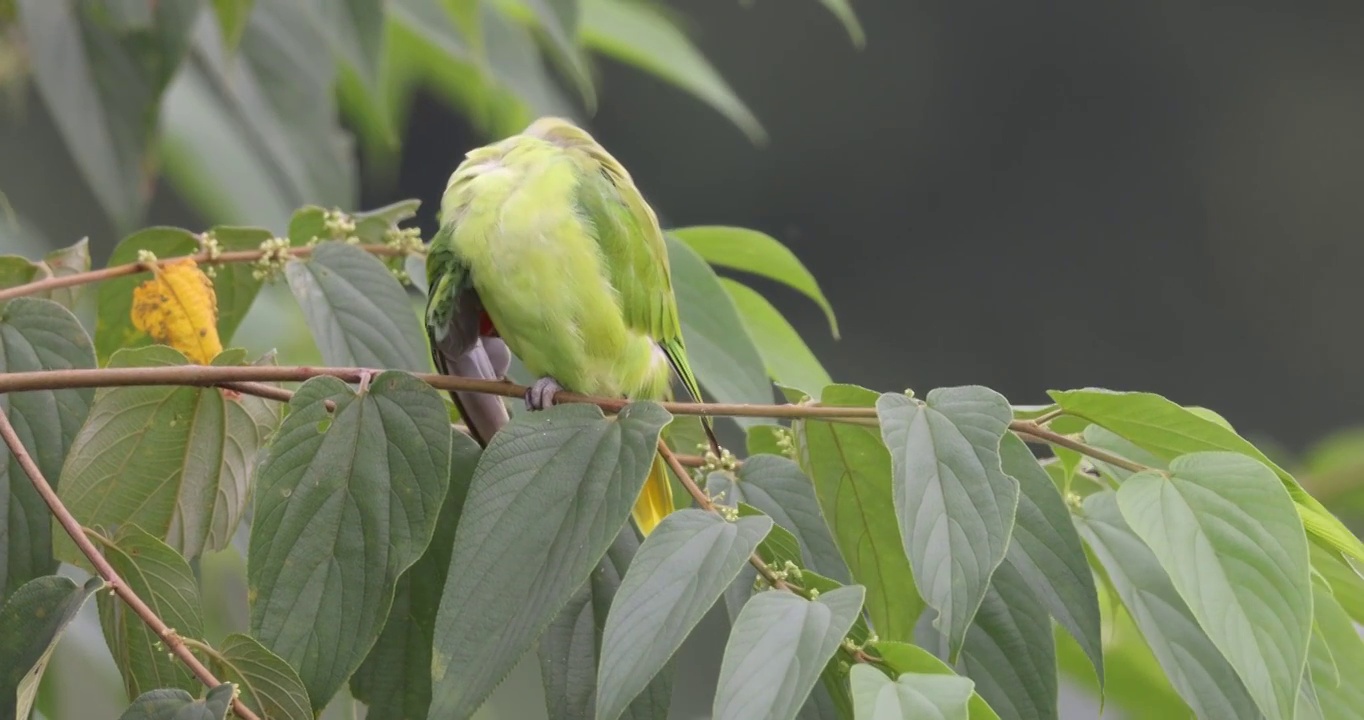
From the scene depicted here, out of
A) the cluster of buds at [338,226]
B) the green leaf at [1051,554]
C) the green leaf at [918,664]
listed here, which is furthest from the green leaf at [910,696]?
the cluster of buds at [338,226]

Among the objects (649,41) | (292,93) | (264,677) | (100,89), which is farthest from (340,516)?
(649,41)

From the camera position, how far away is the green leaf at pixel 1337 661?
1.90 feet

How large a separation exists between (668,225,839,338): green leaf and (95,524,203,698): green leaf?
357mm

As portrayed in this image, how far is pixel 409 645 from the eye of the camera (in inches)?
23.8

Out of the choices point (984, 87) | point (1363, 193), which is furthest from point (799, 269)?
point (1363, 193)

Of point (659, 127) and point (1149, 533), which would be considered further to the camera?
point (659, 127)

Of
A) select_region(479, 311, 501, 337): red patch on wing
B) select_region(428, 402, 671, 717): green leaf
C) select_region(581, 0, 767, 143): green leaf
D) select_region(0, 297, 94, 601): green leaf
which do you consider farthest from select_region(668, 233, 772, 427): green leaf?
select_region(581, 0, 767, 143): green leaf

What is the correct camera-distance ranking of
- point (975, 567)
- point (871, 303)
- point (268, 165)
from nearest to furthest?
point (975, 567) → point (268, 165) → point (871, 303)

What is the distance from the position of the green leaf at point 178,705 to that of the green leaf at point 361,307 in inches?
9.2

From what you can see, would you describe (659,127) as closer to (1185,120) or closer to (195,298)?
(1185,120)

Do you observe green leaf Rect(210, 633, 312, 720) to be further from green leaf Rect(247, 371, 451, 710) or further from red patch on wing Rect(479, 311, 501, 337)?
red patch on wing Rect(479, 311, 501, 337)

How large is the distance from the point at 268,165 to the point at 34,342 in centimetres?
149

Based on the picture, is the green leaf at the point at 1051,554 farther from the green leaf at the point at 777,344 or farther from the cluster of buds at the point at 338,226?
the cluster of buds at the point at 338,226

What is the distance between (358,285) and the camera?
2.37 feet
